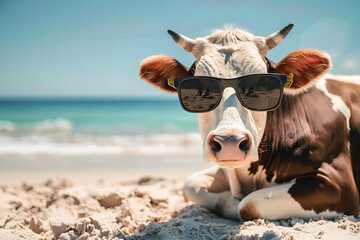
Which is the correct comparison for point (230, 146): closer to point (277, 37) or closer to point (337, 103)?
point (277, 37)

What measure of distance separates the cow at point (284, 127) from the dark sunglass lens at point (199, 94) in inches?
2.0

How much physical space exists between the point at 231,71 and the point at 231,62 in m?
0.07

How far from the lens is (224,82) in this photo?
2.37m

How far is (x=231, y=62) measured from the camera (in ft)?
8.12

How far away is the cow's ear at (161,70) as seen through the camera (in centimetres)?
284

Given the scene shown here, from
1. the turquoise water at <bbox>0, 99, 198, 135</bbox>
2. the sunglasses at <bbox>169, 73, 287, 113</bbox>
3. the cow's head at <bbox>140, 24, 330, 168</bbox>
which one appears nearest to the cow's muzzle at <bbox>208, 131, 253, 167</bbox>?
the cow's head at <bbox>140, 24, 330, 168</bbox>

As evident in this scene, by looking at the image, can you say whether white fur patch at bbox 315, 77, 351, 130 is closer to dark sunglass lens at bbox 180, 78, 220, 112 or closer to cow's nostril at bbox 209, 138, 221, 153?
dark sunglass lens at bbox 180, 78, 220, 112

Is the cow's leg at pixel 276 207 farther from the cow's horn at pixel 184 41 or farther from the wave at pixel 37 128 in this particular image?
the wave at pixel 37 128

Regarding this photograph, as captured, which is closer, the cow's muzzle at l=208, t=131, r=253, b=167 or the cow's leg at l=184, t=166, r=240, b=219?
the cow's muzzle at l=208, t=131, r=253, b=167

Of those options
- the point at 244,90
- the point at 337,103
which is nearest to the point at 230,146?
the point at 244,90

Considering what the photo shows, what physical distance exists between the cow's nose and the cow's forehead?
1.68 ft

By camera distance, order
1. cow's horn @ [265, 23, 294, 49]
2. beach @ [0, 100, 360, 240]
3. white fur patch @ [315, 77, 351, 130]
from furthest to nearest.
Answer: white fur patch @ [315, 77, 351, 130]
cow's horn @ [265, 23, 294, 49]
beach @ [0, 100, 360, 240]

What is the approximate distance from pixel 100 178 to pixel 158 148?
393cm

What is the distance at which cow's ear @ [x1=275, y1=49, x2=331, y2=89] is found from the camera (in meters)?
2.70
